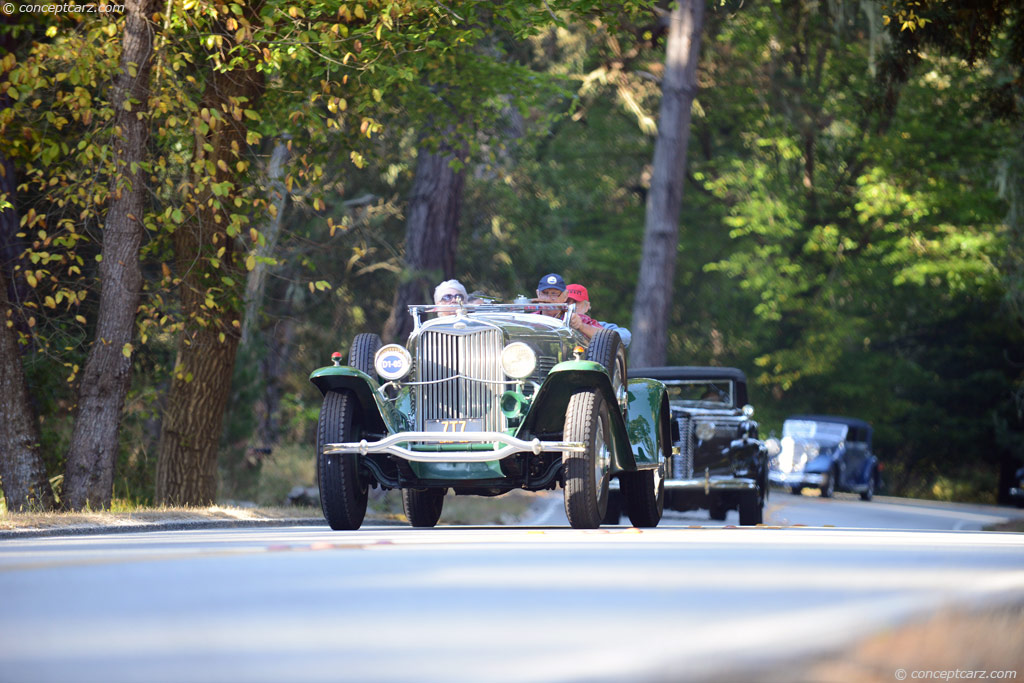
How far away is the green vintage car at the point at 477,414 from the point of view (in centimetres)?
1166

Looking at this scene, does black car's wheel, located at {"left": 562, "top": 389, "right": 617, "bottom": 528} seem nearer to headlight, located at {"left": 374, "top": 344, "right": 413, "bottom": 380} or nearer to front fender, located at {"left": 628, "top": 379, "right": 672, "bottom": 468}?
headlight, located at {"left": 374, "top": 344, "right": 413, "bottom": 380}

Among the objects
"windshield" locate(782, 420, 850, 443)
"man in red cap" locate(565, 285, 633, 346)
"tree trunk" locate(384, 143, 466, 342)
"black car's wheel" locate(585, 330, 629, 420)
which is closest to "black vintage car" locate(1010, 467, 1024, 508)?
"windshield" locate(782, 420, 850, 443)

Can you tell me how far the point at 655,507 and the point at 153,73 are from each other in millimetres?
6302

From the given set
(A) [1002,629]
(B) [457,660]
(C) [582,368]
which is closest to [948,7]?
(C) [582,368]

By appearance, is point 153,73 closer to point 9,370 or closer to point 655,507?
point 9,370

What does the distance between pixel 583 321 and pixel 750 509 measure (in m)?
5.75

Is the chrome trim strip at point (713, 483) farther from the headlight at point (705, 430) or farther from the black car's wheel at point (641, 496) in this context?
the black car's wheel at point (641, 496)

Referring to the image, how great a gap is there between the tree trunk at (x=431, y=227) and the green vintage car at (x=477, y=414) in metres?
12.5

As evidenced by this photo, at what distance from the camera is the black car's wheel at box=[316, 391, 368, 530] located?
472 inches

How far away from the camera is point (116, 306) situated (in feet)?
49.8

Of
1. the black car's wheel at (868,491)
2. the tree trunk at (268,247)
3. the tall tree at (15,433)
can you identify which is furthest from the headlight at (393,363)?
the black car's wheel at (868,491)

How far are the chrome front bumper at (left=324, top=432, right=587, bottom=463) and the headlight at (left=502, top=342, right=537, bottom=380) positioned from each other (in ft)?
1.71

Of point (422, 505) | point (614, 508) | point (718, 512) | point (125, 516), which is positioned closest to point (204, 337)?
point (422, 505)

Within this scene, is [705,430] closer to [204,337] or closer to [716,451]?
[716,451]
